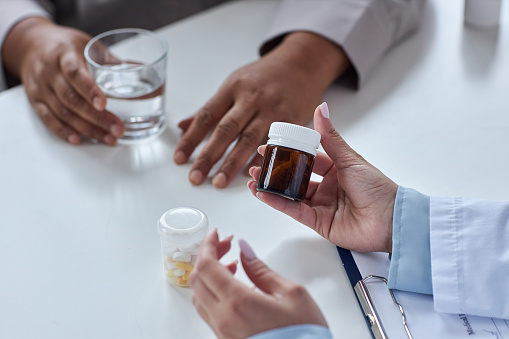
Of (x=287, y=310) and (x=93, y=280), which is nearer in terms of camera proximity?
(x=287, y=310)

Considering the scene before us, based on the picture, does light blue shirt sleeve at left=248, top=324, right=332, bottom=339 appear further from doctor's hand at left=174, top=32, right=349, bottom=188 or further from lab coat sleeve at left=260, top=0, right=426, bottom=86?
lab coat sleeve at left=260, top=0, right=426, bottom=86

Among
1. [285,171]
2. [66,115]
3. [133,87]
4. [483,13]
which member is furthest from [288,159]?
[483,13]

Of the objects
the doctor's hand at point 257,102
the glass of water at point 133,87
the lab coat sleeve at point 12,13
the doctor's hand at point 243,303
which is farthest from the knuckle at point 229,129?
the lab coat sleeve at point 12,13

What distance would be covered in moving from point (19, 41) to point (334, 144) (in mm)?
684

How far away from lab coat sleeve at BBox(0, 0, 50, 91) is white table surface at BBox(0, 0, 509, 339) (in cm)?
16

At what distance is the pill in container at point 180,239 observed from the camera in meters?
0.63

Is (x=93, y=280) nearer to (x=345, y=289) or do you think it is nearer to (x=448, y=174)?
(x=345, y=289)

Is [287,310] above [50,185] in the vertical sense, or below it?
above

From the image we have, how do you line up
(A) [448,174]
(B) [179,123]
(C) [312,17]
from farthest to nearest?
(C) [312,17] < (B) [179,123] < (A) [448,174]

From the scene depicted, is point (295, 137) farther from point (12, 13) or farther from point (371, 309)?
point (12, 13)

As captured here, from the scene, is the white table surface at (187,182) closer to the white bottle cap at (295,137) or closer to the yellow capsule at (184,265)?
the yellow capsule at (184,265)

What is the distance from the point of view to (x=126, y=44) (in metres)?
1.05

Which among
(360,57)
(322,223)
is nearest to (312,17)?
(360,57)

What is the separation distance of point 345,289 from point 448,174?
0.87 ft
